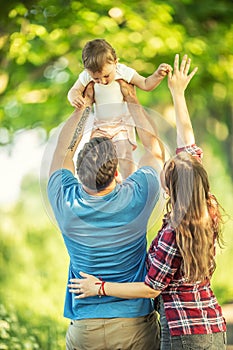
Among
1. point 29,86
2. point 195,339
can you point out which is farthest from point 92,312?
point 29,86

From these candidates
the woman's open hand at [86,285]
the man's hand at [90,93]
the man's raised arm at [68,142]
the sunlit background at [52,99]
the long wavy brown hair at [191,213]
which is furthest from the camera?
the sunlit background at [52,99]

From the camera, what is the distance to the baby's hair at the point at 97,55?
6.27 feet

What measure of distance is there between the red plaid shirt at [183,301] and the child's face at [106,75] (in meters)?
0.48

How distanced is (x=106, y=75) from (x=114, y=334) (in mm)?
705

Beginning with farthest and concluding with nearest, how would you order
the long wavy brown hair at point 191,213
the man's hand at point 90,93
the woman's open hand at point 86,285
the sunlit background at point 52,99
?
1. the sunlit background at point 52,99
2. the man's hand at point 90,93
3. the woman's open hand at point 86,285
4. the long wavy brown hair at point 191,213

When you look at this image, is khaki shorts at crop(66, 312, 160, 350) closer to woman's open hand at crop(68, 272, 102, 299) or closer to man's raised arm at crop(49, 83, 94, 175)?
woman's open hand at crop(68, 272, 102, 299)

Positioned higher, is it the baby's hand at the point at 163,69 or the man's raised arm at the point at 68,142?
the baby's hand at the point at 163,69

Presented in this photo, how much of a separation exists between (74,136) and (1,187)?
1.62m

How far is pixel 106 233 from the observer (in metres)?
1.76

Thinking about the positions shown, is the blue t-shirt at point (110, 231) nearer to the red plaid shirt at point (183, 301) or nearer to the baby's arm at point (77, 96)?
the red plaid shirt at point (183, 301)

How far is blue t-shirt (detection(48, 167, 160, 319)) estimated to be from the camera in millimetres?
1743

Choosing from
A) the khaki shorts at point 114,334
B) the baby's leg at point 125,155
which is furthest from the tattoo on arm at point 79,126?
the khaki shorts at point 114,334

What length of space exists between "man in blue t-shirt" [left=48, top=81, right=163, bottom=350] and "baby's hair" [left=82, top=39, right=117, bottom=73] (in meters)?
0.26

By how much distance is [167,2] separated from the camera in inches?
139
